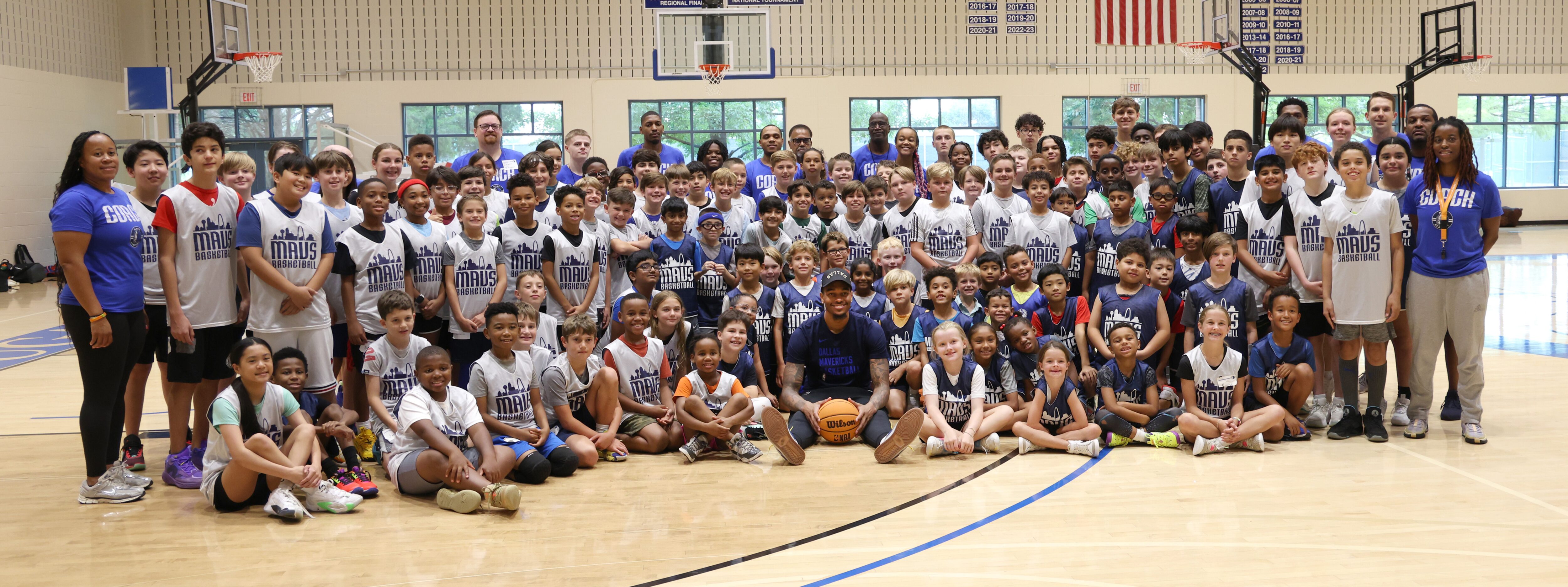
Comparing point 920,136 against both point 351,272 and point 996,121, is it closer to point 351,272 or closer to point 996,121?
point 996,121

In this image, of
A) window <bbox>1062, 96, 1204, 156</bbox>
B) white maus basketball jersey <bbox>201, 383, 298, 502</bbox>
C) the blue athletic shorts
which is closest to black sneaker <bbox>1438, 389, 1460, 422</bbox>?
the blue athletic shorts

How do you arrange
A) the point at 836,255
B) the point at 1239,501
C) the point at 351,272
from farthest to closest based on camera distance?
the point at 836,255, the point at 351,272, the point at 1239,501

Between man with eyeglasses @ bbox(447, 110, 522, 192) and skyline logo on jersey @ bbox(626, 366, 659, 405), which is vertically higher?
man with eyeglasses @ bbox(447, 110, 522, 192)

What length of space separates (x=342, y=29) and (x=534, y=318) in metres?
15.4

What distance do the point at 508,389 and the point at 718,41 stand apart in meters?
11.3

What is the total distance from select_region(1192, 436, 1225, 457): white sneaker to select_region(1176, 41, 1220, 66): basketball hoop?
13145 millimetres

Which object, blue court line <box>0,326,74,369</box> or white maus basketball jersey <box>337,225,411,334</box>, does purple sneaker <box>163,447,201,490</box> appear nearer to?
white maus basketball jersey <box>337,225,411,334</box>

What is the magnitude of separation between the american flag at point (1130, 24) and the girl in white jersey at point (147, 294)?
16.5 metres

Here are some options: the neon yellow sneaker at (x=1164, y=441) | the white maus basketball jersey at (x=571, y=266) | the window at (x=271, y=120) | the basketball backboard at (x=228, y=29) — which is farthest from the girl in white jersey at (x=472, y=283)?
the window at (x=271, y=120)

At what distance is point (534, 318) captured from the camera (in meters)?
5.65

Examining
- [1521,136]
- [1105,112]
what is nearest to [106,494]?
[1105,112]

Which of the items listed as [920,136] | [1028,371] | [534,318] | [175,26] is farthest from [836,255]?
[175,26]

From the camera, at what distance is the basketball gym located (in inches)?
156

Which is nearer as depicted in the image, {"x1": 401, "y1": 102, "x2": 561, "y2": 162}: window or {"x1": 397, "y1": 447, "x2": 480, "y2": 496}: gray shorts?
{"x1": 397, "y1": 447, "x2": 480, "y2": 496}: gray shorts
